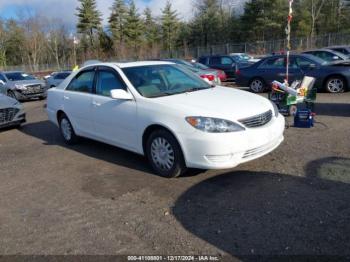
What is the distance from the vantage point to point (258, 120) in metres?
5.03

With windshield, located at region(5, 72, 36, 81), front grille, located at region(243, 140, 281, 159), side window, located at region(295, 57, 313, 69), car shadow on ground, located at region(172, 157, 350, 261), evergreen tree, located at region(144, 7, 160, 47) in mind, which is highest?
evergreen tree, located at region(144, 7, 160, 47)

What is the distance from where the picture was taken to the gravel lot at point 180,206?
3.59 metres

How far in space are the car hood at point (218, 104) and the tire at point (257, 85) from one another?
9039 millimetres

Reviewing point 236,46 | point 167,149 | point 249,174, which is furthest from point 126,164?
point 236,46

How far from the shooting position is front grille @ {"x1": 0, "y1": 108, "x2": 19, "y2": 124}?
31.9 feet

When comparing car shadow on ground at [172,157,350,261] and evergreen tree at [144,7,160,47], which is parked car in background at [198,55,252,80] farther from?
evergreen tree at [144,7,160,47]

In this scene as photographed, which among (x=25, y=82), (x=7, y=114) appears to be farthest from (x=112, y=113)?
(x=25, y=82)

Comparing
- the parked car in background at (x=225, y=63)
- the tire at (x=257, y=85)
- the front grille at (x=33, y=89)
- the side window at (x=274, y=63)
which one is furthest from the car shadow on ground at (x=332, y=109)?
the front grille at (x=33, y=89)

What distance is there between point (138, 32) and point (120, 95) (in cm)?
6176

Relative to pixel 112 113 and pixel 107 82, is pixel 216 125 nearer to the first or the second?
pixel 112 113

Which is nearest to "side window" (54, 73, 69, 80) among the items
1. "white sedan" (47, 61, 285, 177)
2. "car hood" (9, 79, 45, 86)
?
"car hood" (9, 79, 45, 86)

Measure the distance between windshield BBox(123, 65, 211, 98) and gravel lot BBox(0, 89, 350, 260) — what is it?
48.9 inches

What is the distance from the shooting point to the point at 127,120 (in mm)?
5707

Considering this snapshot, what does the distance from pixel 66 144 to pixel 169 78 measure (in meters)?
2.99
